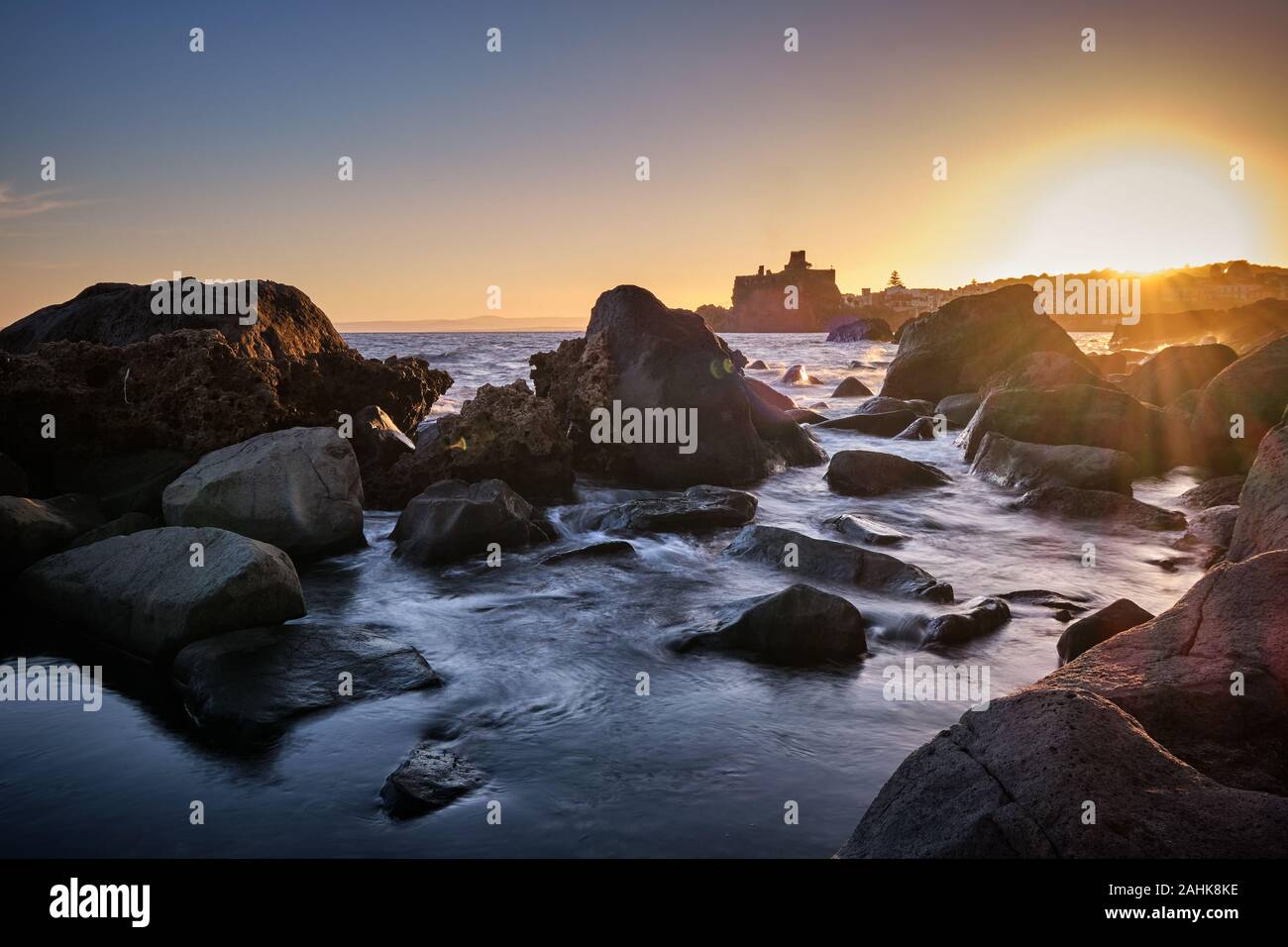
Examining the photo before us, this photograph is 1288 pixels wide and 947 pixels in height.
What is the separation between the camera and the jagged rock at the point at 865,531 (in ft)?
33.4

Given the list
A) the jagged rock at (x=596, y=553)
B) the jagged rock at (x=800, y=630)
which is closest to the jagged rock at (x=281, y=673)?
the jagged rock at (x=800, y=630)

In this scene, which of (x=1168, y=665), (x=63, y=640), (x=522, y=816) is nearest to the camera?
(x=1168, y=665)

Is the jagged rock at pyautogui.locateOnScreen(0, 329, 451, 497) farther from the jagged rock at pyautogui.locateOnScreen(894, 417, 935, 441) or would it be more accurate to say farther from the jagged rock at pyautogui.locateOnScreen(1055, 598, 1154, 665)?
the jagged rock at pyautogui.locateOnScreen(894, 417, 935, 441)

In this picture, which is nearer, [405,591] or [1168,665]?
[1168,665]

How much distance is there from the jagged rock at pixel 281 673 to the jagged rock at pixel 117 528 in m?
2.49

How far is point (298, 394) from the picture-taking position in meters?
11.3

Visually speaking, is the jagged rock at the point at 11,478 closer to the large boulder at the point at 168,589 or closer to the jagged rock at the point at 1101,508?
the large boulder at the point at 168,589

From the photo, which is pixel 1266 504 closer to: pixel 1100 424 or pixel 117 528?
pixel 1100 424

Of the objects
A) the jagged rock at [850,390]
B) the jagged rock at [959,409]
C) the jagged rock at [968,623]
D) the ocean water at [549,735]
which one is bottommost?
the ocean water at [549,735]

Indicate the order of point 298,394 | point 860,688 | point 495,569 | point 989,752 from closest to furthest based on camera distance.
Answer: point 989,752 < point 860,688 < point 495,569 < point 298,394

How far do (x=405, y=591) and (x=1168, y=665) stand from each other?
6.37m

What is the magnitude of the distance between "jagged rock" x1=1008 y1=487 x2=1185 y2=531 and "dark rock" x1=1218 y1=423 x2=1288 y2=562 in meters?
3.40
